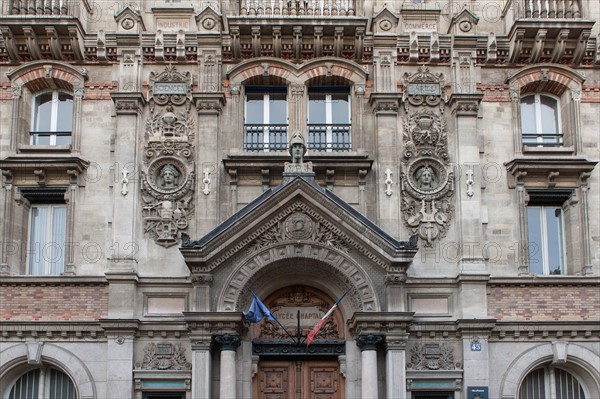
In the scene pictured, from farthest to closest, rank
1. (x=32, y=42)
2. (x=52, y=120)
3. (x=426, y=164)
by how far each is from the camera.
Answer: (x=52, y=120), (x=32, y=42), (x=426, y=164)

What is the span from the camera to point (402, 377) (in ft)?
82.7

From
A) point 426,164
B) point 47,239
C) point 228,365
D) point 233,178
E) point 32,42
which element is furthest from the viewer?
point 32,42

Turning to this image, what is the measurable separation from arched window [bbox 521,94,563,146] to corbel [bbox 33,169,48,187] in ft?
42.3

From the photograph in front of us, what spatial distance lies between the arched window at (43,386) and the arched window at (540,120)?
13750 mm

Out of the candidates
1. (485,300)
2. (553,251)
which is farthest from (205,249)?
(553,251)

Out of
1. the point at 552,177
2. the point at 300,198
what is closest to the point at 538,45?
the point at 552,177

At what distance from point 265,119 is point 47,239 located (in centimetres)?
667

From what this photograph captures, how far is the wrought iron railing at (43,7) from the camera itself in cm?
2788

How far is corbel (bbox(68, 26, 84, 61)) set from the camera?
2755cm

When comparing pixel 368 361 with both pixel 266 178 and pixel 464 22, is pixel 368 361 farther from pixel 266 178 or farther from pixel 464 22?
pixel 464 22

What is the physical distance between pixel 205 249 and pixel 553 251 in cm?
935

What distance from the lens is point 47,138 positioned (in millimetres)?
28141

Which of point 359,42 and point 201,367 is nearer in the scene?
point 201,367

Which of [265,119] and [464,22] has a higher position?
[464,22]
